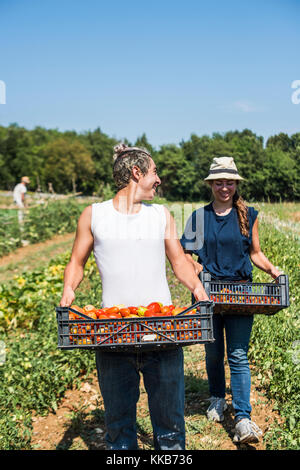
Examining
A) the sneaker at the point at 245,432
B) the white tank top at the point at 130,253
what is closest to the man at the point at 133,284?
the white tank top at the point at 130,253

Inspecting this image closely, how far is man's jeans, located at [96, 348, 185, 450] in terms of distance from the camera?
2117 millimetres

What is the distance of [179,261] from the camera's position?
2.29 metres

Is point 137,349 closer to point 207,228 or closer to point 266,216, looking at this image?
point 207,228

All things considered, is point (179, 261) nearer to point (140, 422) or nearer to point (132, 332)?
point (132, 332)

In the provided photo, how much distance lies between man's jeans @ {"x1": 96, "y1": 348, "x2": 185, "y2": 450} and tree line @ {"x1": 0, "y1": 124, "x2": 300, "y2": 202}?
6.41m

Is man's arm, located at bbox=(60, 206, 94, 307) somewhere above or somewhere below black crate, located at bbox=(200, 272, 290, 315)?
above

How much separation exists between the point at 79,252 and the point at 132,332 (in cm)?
50

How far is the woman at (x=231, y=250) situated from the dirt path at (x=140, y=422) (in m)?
0.22

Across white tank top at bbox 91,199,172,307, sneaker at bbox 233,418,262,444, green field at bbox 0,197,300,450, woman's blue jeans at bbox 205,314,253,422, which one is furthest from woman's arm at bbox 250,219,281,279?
white tank top at bbox 91,199,172,307

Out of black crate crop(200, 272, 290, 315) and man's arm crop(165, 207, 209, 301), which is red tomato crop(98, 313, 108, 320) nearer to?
man's arm crop(165, 207, 209, 301)

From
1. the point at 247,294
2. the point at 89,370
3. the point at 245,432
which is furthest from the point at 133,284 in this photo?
the point at 89,370

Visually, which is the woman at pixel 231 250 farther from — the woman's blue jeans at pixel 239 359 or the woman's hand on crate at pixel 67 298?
the woman's hand on crate at pixel 67 298

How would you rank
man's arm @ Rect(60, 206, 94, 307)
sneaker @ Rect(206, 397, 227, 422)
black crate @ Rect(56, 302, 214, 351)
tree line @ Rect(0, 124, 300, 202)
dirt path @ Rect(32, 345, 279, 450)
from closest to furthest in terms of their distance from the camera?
black crate @ Rect(56, 302, 214, 351) < man's arm @ Rect(60, 206, 94, 307) < dirt path @ Rect(32, 345, 279, 450) < sneaker @ Rect(206, 397, 227, 422) < tree line @ Rect(0, 124, 300, 202)
